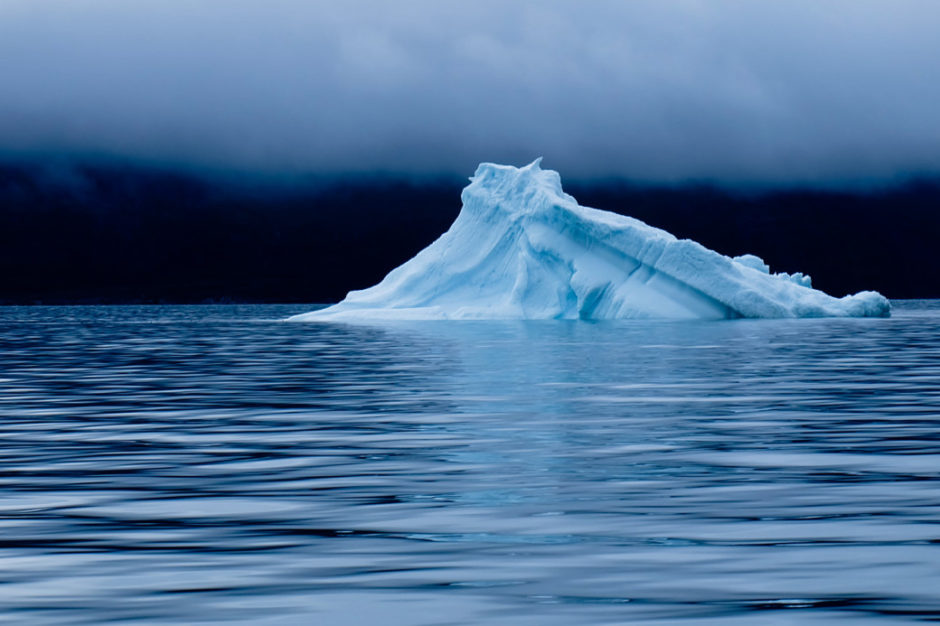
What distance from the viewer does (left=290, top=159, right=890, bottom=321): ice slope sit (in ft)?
135

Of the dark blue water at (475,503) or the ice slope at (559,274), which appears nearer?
the dark blue water at (475,503)

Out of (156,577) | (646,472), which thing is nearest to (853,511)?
(646,472)

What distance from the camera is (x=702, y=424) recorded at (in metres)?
10.9

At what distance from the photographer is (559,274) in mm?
44281

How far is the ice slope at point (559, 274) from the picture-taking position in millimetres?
41125

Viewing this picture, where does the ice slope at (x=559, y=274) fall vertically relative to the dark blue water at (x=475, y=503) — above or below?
above

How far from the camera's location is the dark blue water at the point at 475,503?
16.2 feet

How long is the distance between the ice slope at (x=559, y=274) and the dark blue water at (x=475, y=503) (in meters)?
25.4

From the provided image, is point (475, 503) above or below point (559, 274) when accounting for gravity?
below

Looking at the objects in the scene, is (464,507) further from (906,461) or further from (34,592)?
(906,461)

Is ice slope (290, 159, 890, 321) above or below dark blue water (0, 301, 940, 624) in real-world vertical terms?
above

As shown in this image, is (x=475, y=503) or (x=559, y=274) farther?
A: (x=559, y=274)

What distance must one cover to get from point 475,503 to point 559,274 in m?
37.4

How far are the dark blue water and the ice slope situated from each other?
25372 mm
